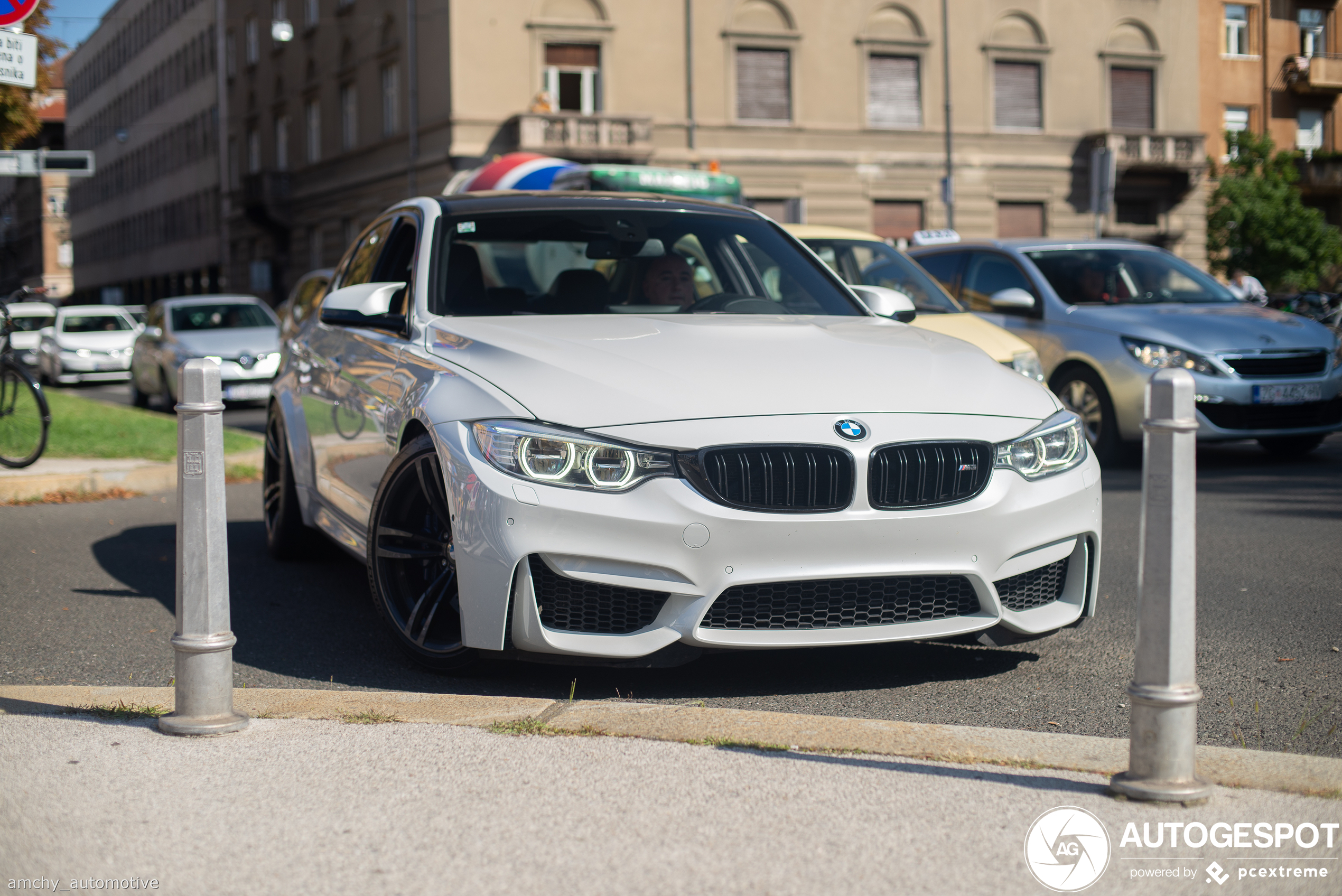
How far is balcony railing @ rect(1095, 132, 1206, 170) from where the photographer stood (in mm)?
38375

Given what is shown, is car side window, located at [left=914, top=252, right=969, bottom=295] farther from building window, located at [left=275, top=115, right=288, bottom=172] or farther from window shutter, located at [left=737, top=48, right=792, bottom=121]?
building window, located at [left=275, top=115, right=288, bottom=172]

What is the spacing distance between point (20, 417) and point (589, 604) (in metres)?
7.02

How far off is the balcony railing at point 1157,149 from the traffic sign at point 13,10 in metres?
35.3

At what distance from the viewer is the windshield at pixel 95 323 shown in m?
27.3

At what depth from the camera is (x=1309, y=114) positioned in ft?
153

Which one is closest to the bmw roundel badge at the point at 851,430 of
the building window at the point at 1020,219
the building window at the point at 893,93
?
the building window at the point at 893,93

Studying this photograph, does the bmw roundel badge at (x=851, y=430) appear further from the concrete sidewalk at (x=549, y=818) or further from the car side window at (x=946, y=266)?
the car side window at (x=946, y=266)

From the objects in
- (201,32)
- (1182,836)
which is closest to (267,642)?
(1182,836)

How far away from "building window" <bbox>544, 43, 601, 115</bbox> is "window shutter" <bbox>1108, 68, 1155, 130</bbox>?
14.3 meters

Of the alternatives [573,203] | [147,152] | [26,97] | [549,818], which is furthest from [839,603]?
[147,152]

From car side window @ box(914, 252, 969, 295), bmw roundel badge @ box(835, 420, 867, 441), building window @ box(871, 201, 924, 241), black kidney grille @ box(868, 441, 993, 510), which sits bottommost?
black kidney grille @ box(868, 441, 993, 510)

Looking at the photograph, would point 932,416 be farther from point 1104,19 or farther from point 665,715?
point 1104,19

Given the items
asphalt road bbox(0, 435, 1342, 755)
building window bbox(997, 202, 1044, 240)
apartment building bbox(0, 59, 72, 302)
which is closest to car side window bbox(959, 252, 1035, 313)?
asphalt road bbox(0, 435, 1342, 755)

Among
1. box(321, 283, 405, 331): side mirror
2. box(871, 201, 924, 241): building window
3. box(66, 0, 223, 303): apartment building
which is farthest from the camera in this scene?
box(66, 0, 223, 303): apartment building
